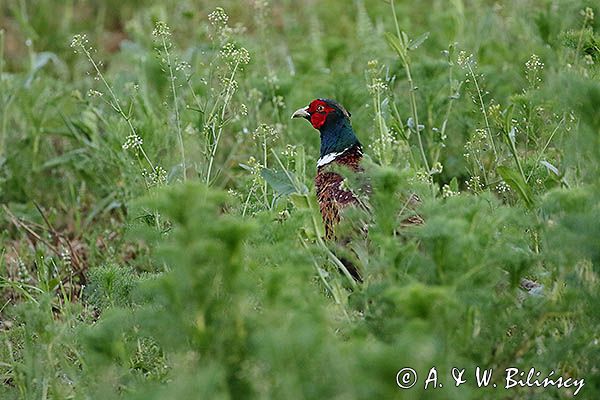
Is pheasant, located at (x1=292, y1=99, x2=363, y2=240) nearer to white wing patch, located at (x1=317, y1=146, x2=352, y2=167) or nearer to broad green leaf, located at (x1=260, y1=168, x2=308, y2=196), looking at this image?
white wing patch, located at (x1=317, y1=146, x2=352, y2=167)

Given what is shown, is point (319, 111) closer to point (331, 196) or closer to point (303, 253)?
point (331, 196)

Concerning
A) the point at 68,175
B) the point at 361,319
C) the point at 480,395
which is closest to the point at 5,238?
the point at 68,175

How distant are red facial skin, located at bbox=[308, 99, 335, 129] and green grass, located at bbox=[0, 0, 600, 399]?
0.61ft

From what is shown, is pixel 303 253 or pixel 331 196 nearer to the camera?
pixel 303 253

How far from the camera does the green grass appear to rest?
2.73m

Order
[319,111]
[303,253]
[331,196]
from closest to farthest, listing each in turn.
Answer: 1. [303,253]
2. [331,196]
3. [319,111]

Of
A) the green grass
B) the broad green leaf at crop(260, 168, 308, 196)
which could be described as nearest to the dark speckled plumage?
the green grass

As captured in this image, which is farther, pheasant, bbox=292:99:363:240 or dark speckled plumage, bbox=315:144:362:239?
pheasant, bbox=292:99:363:240

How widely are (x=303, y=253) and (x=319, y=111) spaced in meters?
1.95

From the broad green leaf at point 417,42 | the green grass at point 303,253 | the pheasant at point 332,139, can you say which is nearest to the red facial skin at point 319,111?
the pheasant at point 332,139

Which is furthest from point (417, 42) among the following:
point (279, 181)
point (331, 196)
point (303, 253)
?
point (303, 253)

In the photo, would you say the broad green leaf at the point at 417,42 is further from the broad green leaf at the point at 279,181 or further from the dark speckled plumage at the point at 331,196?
the broad green leaf at the point at 279,181

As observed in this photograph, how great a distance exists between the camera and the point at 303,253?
3129mm

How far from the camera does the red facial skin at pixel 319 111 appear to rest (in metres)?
4.97
